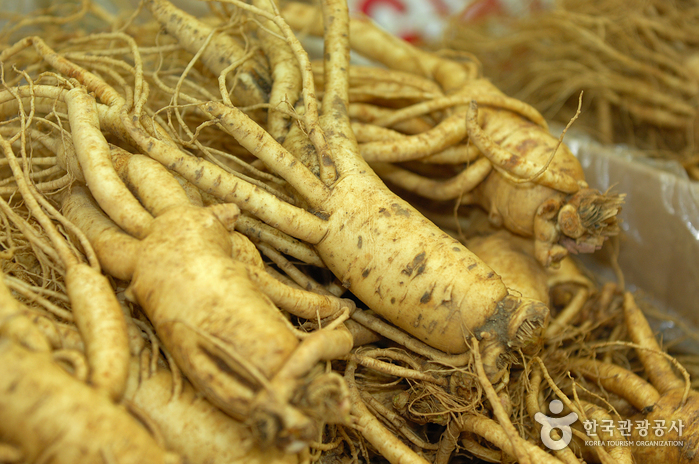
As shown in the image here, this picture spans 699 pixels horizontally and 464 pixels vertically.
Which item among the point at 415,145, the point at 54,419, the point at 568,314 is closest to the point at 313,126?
the point at 415,145

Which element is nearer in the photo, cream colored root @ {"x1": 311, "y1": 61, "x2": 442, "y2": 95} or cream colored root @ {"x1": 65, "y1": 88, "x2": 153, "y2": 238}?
cream colored root @ {"x1": 65, "y1": 88, "x2": 153, "y2": 238}

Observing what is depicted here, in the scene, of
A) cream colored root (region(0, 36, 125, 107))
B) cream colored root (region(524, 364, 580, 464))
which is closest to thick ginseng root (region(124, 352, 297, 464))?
cream colored root (region(524, 364, 580, 464))

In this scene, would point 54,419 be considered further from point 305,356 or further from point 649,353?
point 649,353

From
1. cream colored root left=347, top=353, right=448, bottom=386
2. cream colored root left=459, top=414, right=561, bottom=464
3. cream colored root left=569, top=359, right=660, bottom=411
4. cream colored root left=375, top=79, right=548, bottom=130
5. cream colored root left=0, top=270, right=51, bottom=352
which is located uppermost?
cream colored root left=375, top=79, right=548, bottom=130

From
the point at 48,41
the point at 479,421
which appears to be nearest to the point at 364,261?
the point at 479,421

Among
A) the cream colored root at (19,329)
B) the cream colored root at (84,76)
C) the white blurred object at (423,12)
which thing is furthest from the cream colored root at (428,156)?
the white blurred object at (423,12)

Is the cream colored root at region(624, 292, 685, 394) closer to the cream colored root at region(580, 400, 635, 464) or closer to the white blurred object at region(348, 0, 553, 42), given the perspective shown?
the cream colored root at region(580, 400, 635, 464)

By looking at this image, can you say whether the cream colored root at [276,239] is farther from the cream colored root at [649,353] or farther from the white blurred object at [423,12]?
the white blurred object at [423,12]
